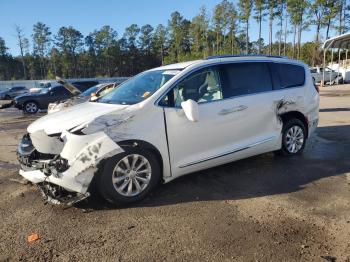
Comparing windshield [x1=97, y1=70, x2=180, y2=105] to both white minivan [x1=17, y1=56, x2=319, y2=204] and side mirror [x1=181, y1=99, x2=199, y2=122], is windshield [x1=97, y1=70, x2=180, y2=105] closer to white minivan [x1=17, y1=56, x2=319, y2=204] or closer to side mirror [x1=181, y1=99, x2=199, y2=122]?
white minivan [x1=17, y1=56, x2=319, y2=204]

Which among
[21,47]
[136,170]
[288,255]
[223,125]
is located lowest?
[288,255]

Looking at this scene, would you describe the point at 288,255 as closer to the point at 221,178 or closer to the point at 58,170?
the point at 221,178

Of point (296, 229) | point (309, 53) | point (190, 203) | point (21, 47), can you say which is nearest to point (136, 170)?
point (190, 203)

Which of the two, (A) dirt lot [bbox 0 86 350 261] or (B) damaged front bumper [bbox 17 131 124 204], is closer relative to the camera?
(A) dirt lot [bbox 0 86 350 261]

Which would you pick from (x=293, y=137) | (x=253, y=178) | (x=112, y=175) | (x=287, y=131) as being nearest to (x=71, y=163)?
(x=112, y=175)

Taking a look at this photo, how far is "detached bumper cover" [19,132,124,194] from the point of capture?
14.9 feet

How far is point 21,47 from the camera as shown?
304ft

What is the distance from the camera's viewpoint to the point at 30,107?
2012 cm

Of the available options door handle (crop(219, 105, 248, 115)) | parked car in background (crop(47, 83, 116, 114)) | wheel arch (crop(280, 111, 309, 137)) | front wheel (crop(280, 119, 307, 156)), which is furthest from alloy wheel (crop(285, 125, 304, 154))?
parked car in background (crop(47, 83, 116, 114))

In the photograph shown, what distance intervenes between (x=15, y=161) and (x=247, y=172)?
4.53 m

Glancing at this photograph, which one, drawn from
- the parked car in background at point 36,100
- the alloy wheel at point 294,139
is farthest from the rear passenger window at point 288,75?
the parked car in background at point 36,100

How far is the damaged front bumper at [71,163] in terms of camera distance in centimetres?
454

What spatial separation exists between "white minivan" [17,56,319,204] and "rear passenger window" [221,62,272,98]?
0.02 m

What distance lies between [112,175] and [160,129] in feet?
2.85
